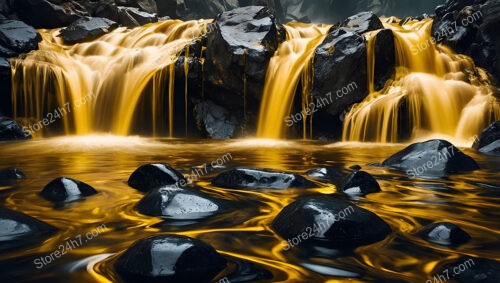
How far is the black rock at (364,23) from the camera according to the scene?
1249cm

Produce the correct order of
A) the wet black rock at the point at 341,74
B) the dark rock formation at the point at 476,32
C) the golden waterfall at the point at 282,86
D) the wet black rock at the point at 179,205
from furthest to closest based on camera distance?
the dark rock formation at the point at 476,32, the golden waterfall at the point at 282,86, the wet black rock at the point at 341,74, the wet black rock at the point at 179,205

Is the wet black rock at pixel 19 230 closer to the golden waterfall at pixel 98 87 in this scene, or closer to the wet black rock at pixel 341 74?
the wet black rock at pixel 341 74


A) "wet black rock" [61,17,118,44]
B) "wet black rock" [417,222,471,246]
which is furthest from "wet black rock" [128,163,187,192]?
"wet black rock" [61,17,118,44]

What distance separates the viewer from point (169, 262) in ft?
7.04

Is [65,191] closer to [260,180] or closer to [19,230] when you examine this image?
[19,230]

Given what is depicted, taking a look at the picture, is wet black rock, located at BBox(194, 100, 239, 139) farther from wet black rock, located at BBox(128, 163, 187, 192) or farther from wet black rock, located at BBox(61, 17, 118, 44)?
wet black rock, located at BBox(128, 163, 187, 192)

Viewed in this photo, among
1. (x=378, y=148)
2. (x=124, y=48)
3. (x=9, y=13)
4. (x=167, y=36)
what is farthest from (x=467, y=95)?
(x=9, y=13)

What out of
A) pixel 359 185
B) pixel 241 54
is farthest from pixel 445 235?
pixel 241 54

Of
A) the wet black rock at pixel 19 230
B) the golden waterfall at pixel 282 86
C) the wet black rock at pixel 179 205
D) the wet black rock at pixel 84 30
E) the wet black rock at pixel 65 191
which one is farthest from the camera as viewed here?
the wet black rock at pixel 84 30

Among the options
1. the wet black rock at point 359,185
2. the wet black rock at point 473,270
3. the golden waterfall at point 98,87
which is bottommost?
the wet black rock at point 359,185

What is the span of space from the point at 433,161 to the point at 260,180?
2.39m

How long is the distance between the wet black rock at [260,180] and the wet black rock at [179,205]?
785mm

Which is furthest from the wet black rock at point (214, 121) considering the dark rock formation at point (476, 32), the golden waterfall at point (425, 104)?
the dark rock formation at point (476, 32)

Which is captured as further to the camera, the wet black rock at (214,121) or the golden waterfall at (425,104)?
the wet black rock at (214,121)
